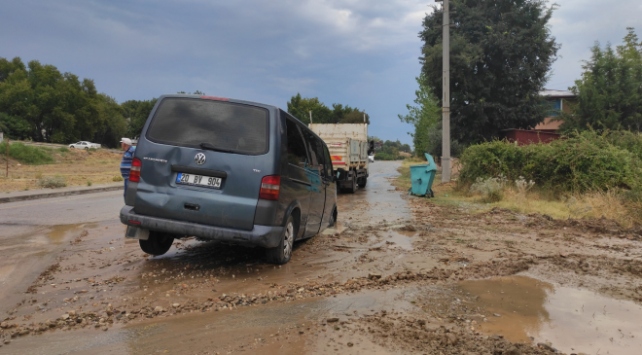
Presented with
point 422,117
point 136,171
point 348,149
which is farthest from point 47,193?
point 422,117

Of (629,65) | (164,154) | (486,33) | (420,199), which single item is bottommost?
(420,199)

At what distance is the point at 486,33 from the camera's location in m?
27.2

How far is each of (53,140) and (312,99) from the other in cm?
4304

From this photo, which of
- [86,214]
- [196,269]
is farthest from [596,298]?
[86,214]

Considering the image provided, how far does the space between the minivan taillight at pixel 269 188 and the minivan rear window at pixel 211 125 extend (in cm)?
33

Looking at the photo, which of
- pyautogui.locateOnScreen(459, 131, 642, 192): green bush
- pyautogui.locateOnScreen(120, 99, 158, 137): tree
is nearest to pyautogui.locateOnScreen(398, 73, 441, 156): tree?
pyautogui.locateOnScreen(459, 131, 642, 192): green bush

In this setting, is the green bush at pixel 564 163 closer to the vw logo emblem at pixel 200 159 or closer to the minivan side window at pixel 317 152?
the minivan side window at pixel 317 152

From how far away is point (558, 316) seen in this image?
454cm

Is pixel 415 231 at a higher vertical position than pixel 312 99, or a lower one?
lower

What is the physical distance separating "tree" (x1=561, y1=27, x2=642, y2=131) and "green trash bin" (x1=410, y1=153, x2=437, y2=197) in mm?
14704

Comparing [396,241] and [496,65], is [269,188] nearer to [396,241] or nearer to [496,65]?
[396,241]

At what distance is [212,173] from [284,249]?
1.37 m

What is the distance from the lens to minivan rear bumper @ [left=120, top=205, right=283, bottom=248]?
5.49 m

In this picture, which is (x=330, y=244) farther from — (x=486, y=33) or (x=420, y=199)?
(x=486, y=33)
